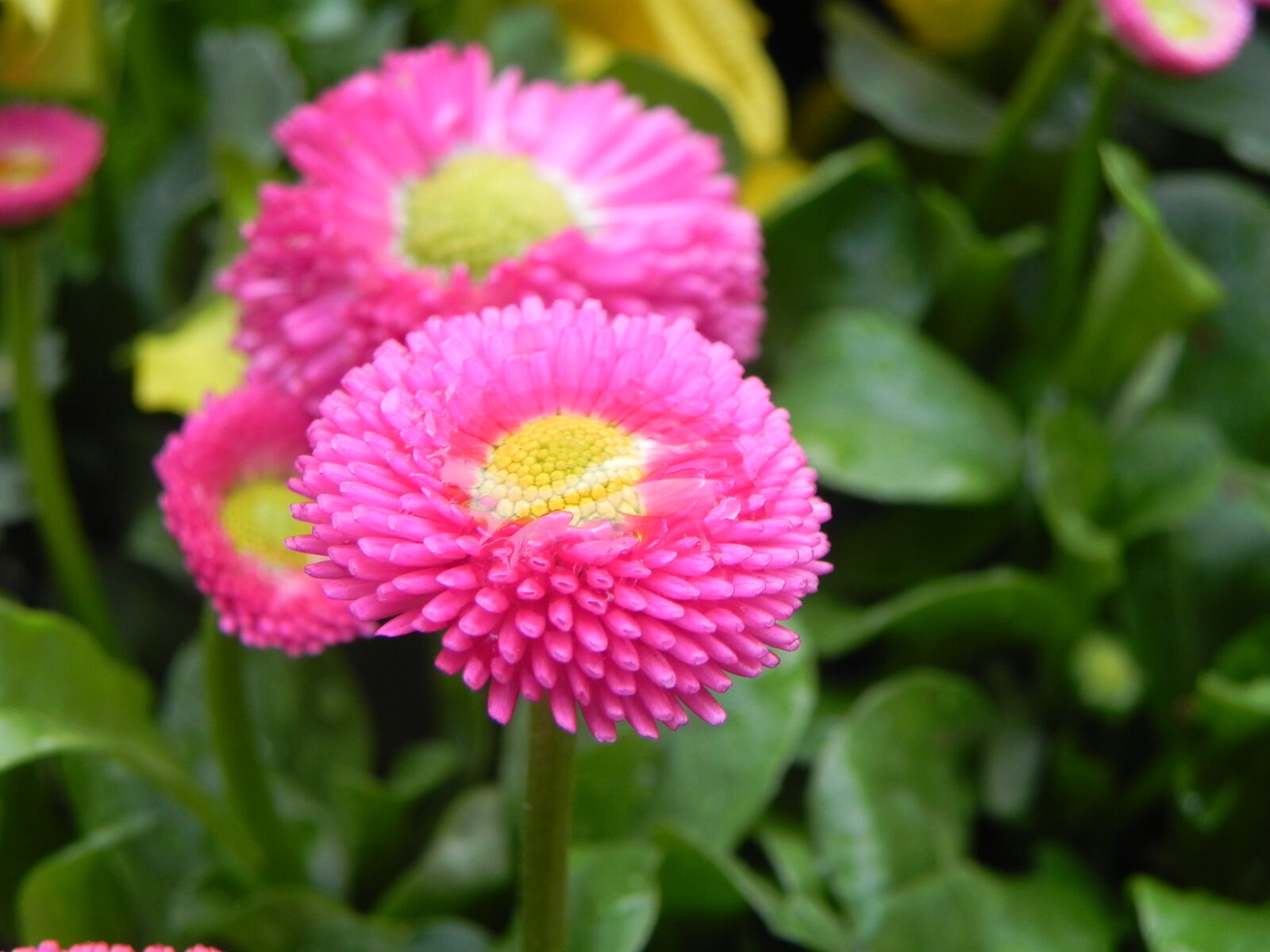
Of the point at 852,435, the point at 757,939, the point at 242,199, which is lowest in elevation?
the point at 757,939

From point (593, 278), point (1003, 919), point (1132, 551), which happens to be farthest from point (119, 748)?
point (1132, 551)

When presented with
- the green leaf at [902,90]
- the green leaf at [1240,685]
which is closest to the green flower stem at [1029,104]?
the green leaf at [902,90]

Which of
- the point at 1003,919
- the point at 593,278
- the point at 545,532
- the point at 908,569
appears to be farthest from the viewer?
the point at 908,569

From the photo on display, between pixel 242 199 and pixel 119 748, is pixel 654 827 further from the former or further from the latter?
pixel 242 199

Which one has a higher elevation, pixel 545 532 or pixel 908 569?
pixel 545 532

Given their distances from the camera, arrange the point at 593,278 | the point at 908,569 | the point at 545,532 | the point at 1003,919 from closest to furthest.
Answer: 1. the point at 545,532
2. the point at 593,278
3. the point at 1003,919
4. the point at 908,569

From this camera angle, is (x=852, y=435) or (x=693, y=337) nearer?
(x=693, y=337)

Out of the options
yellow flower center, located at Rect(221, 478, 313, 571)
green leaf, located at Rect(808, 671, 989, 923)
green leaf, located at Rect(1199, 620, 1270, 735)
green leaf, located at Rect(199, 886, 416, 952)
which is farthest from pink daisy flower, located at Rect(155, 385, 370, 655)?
green leaf, located at Rect(1199, 620, 1270, 735)

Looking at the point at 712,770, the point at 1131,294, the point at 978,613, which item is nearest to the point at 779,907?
the point at 712,770
